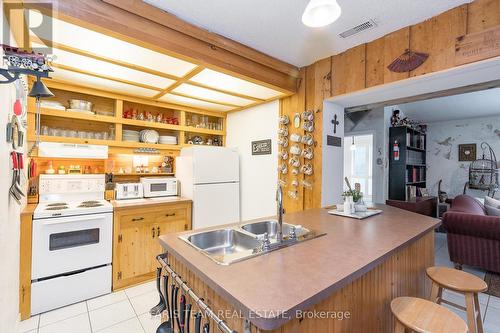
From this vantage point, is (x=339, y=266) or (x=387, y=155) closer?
(x=339, y=266)

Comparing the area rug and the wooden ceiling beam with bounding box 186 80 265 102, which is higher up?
the wooden ceiling beam with bounding box 186 80 265 102

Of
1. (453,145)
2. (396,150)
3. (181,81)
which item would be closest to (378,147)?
(396,150)

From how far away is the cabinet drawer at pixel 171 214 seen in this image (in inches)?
118

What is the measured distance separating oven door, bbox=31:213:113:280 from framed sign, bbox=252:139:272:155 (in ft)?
6.82

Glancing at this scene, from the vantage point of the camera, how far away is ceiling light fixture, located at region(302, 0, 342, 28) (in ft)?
4.51

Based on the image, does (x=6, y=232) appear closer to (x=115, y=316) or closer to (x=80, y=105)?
Result: (x=115, y=316)

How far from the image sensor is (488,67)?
74.3 inches

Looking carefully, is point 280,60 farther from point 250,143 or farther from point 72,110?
point 72,110

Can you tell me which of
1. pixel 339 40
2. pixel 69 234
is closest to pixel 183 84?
pixel 339 40

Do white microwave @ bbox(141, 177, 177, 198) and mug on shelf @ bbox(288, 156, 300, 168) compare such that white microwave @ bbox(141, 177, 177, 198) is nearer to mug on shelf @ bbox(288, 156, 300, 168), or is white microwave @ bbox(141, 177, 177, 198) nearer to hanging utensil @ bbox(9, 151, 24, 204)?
hanging utensil @ bbox(9, 151, 24, 204)

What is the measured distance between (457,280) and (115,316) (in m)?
2.77

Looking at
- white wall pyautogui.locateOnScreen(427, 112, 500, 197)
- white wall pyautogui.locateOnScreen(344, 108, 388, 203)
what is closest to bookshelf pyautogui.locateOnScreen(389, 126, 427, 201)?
white wall pyautogui.locateOnScreen(344, 108, 388, 203)

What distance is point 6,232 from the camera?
1.56m

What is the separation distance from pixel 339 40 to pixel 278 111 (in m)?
1.21
